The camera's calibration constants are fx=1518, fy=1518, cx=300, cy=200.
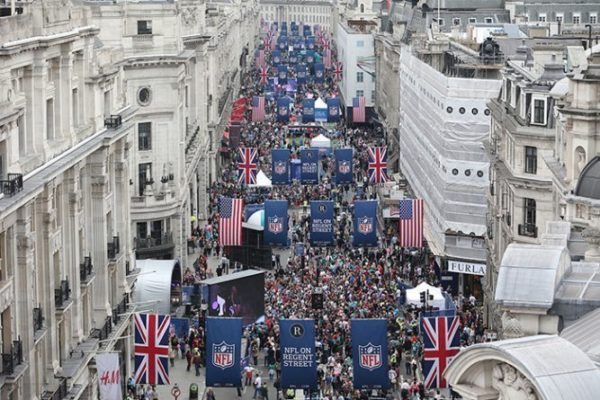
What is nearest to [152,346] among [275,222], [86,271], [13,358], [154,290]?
[86,271]

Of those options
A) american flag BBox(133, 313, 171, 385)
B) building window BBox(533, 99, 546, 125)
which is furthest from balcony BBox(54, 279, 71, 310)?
building window BBox(533, 99, 546, 125)

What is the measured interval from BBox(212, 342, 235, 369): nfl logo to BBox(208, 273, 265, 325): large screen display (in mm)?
10636

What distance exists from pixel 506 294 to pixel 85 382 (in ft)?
99.5

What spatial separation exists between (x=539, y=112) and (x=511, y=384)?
1731 inches

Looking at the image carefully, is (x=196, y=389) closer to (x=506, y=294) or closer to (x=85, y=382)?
(x=85, y=382)

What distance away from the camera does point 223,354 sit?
4978 cm

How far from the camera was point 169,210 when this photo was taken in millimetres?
77688

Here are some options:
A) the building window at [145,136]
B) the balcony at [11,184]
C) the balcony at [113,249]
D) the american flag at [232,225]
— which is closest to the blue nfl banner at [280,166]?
the building window at [145,136]

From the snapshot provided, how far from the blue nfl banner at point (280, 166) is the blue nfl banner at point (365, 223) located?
18.4 m

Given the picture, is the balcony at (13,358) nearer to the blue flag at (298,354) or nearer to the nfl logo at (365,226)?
the blue flag at (298,354)

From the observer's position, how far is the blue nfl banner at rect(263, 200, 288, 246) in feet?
251

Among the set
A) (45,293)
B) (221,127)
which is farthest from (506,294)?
(221,127)

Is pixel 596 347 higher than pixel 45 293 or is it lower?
higher

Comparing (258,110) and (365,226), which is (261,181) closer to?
(365,226)
